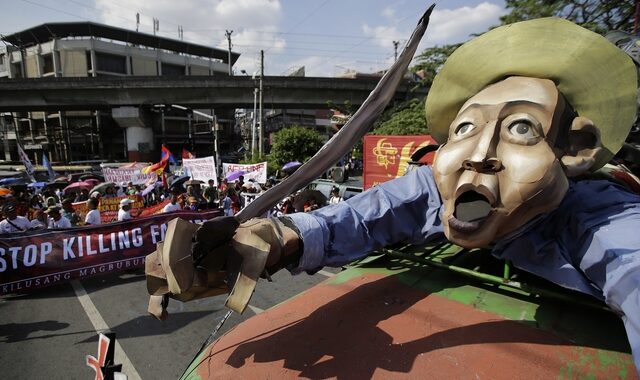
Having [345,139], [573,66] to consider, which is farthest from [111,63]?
[573,66]

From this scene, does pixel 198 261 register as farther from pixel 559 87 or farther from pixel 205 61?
pixel 205 61

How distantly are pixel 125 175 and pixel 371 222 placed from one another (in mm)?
15187

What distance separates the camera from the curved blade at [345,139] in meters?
1.54

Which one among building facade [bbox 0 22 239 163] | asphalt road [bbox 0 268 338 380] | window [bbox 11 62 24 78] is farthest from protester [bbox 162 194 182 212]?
window [bbox 11 62 24 78]

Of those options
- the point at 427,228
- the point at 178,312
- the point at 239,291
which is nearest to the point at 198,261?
the point at 239,291

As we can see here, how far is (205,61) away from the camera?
178 ft

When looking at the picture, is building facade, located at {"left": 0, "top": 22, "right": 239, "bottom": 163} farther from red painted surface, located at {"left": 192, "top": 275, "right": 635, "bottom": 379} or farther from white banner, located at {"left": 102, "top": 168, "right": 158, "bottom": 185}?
red painted surface, located at {"left": 192, "top": 275, "right": 635, "bottom": 379}

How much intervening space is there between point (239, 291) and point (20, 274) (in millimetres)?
6610

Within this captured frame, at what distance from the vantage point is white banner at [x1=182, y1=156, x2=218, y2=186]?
1262 cm

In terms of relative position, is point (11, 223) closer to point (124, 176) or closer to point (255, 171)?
point (255, 171)

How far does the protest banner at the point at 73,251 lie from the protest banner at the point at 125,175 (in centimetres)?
887

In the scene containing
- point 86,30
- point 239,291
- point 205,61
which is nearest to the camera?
point 239,291

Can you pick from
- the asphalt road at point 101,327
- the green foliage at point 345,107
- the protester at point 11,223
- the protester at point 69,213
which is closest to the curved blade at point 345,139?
the asphalt road at point 101,327

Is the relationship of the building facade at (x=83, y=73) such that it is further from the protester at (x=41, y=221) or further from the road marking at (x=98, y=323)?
the road marking at (x=98, y=323)
